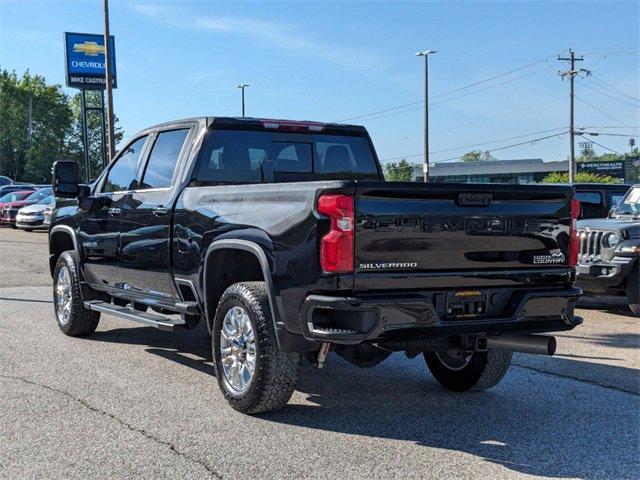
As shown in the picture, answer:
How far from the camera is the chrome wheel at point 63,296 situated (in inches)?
309

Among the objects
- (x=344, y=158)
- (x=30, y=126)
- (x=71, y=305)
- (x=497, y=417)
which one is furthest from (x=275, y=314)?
(x=30, y=126)

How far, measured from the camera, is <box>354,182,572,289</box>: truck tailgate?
435 centimetres

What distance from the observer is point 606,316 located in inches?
392

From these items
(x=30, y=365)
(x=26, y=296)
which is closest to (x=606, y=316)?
(x=30, y=365)

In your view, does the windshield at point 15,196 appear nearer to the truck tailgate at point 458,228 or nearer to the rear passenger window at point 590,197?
the rear passenger window at point 590,197

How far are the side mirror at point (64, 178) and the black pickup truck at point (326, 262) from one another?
3.24 feet

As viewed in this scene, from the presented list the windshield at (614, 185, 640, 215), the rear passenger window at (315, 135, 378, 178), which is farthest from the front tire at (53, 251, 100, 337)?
the windshield at (614, 185, 640, 215)

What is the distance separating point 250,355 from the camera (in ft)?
16.5

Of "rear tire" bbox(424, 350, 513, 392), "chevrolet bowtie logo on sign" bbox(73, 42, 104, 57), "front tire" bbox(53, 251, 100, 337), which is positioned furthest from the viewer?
"chevrolet bowtie logo on sign" bbox(73, 42, 104, 57)

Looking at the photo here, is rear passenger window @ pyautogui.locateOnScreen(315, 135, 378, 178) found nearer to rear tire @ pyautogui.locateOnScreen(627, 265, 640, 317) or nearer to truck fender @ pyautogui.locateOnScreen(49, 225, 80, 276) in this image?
truck fender @ pyautogui.locateOnScreen(49, 225, 80, 276)

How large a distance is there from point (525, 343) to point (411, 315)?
921 mm

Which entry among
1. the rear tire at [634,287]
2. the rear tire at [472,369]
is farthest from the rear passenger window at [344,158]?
the rear tire at [634,287]

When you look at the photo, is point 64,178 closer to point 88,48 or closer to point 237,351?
point 237,351

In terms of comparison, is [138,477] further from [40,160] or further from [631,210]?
[40,160]
